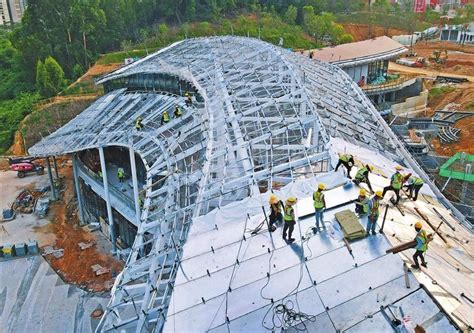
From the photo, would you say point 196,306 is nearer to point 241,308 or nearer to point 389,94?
point 241,308

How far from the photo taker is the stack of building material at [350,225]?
45.5 feet

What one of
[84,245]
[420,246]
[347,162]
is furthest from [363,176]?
[84,245]

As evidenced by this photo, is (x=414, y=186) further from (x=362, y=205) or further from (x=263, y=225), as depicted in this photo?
(x=263, y=225)

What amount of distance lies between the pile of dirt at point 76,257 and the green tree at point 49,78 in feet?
117

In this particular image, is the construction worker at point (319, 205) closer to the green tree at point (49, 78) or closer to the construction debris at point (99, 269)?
the construction debris at point (99, 269)

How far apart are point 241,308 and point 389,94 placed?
57391 mm

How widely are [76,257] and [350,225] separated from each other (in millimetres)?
25322

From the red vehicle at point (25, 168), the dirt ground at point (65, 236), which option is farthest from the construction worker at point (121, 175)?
the red vehicle at point (25, 168)

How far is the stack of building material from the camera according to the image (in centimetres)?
1386

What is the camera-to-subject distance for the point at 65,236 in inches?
1444

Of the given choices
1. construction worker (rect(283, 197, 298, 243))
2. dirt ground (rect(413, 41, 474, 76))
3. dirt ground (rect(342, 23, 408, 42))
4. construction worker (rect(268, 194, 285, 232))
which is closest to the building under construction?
construction worker (rect(268, 194, 285, 232))

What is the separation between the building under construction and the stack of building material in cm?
11

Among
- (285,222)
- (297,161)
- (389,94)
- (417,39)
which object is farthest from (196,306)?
(417,39)

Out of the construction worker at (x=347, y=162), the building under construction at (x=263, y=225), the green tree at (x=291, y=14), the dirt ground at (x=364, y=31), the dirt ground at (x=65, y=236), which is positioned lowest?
the dirt ground at (x=65, y=236)
